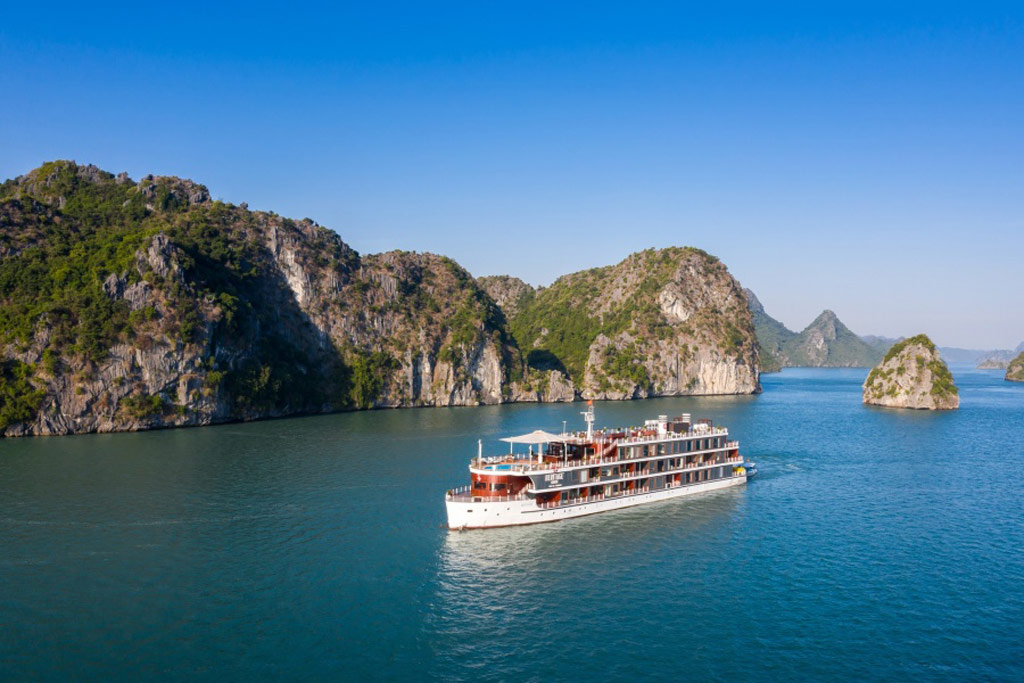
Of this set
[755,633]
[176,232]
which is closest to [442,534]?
[755,633]

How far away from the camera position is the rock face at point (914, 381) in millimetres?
163125

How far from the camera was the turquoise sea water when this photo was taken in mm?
34719

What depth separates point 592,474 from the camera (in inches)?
A: 2427

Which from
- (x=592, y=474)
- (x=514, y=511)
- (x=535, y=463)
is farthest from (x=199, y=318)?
(x=592, y=474)

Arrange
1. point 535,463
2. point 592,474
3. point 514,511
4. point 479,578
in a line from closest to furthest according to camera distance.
Answer: point 479,578
point 514,511
point 535,463
point 592,474

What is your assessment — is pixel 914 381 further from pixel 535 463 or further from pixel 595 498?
pixel 535 463

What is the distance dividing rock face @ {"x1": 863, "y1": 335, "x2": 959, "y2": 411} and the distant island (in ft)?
217

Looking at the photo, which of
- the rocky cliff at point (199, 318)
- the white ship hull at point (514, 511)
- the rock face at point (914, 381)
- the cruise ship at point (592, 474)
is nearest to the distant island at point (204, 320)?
the rocky cliff at point (199, 318)

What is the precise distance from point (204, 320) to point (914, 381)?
16101cm

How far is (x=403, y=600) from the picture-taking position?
41.3 metres

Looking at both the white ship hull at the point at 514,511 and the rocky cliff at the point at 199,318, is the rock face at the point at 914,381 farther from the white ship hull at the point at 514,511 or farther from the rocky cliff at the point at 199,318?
the white ship hull at the point at 514,511

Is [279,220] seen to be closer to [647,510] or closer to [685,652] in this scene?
[647,510]

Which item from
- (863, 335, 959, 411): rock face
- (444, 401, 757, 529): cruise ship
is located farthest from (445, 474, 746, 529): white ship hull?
(863, 335, 959, 411): rock face

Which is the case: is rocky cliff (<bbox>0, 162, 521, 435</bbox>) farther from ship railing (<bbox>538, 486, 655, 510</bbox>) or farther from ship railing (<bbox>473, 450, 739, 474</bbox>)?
ship railing (<bbox>538, 486, 655, 510</bbox>)
